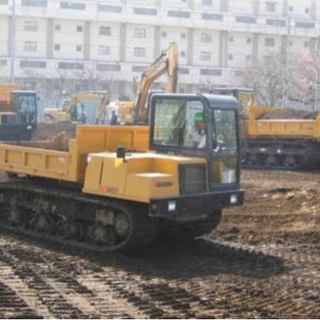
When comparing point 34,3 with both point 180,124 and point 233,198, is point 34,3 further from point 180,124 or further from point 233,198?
point 233,198

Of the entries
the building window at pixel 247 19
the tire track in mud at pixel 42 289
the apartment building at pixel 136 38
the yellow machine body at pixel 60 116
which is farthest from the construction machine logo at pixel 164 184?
the building window at pixel 247 19

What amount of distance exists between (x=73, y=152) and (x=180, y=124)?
66.3 inches

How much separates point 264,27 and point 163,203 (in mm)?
72360

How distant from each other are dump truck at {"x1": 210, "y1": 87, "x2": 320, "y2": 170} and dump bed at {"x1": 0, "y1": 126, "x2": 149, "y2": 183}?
38.4 ft

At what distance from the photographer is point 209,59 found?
76.9m

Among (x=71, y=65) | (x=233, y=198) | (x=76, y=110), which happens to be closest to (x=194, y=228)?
(x=233, y=198)

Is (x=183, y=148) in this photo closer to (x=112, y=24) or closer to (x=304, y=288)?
(x=304, y=288)

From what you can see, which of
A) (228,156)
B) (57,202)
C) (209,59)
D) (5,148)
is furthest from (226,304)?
(209,59)

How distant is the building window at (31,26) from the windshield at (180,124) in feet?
203

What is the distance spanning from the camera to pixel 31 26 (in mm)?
70375

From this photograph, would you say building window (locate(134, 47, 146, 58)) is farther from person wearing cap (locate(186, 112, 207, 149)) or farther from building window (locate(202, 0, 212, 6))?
person wearing cap (locate(186, 112, 207, 149))

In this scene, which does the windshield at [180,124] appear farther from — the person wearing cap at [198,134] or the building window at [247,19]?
the building window at [247,19]

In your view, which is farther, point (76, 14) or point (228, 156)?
point (76, 14)

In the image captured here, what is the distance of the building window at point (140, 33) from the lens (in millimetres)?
74688
